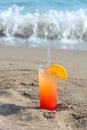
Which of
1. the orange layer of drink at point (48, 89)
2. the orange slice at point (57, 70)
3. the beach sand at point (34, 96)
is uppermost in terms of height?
the orange slice at point (57, 70)

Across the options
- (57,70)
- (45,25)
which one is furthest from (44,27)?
(57,70)

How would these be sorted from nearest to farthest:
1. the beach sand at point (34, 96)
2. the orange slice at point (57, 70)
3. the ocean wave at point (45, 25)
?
the beach sand at point (34, 96) < the orange slice at point (57, 70) < the ocean wave at point (45, 25)

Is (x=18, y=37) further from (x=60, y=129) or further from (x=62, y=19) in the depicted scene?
(x=60, y=129)

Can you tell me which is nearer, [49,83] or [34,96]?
[49,83]

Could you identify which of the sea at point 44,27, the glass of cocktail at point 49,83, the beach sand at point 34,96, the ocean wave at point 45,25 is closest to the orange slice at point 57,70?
the glass of cocktail at point 49,83

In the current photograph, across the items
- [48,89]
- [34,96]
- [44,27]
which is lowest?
[34,96]

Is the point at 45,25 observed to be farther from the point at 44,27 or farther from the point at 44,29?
the point at 44,29

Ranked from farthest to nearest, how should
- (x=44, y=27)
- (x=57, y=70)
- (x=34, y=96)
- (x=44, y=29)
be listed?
(x=44, y=27)
(x=44, y=29)
(x=34, y=96)
(x=57, y=70)

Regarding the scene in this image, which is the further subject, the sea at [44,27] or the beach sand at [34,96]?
the sea at [44,27]

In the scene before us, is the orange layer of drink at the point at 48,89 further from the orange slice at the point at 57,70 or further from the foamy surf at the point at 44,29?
the foamy surf at the point at 44,29
